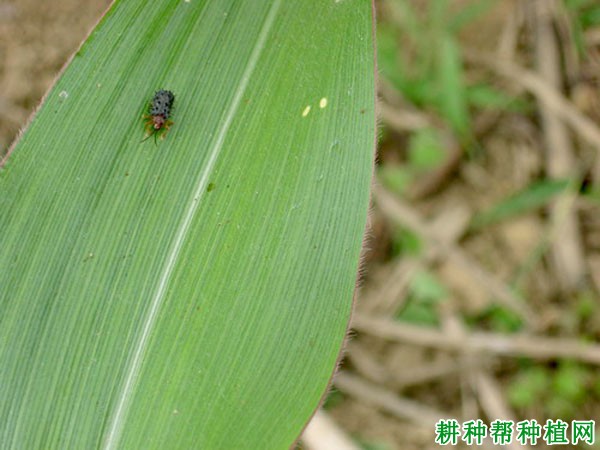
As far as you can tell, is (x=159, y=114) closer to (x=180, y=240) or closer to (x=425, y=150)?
(x=180, y=240)

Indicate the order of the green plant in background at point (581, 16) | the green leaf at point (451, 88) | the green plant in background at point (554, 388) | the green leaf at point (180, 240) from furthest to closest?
the green plant in background at point (581, 16) → the green leaf at point (451, 88) → the green plant in background at point (554, 388) → the green leaf at point (180, 240)

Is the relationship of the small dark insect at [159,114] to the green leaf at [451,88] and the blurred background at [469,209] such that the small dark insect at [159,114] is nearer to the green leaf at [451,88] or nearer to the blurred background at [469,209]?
the blurred background at [469,209]

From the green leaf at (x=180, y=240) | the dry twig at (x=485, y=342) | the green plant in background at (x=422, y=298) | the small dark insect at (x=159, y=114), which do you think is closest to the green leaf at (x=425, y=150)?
the green plant in background at (x=422, y=298)

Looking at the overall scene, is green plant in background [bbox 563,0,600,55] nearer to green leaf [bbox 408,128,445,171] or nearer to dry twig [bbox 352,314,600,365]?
green leaf [bbox 408,128,445,171]

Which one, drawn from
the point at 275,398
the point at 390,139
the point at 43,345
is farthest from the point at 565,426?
the point at 43,345

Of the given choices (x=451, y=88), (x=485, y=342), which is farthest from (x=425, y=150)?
(x=485, y=342)

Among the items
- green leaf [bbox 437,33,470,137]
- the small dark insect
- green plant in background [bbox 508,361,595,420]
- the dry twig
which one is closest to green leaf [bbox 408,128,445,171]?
green leaf [bbox 437,33,470,137]

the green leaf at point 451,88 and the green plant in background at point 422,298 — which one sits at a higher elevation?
the green leaf at point 451,88
